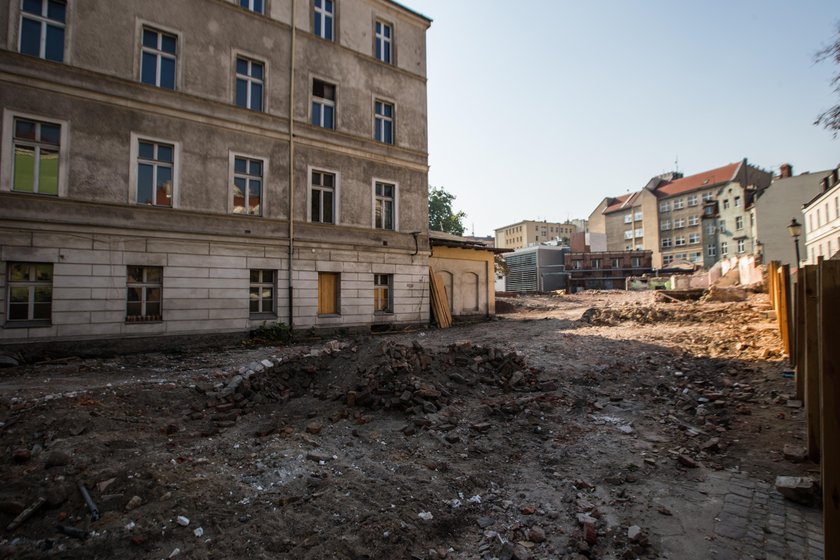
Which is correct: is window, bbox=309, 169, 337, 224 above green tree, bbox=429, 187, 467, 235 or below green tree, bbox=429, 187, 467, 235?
below

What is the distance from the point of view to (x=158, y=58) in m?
13.4

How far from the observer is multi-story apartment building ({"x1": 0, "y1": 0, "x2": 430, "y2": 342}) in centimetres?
1132

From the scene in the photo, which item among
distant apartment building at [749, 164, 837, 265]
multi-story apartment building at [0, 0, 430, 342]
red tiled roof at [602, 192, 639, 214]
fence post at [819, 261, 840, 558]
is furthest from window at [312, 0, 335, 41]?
red tiled roof at [602, 192, 639, 214]

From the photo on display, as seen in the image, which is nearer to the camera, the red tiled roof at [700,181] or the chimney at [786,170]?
the chimney at [786,170]

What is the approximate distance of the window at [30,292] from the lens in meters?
10.9

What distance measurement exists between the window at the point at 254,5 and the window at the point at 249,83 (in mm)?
1989

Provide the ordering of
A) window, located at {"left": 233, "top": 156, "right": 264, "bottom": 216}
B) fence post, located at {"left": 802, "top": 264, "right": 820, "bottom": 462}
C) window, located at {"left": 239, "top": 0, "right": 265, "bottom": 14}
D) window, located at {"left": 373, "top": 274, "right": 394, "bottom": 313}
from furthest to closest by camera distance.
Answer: window, located at {"left": 373, "top": 274, "right": 394, "bottom": 313} → window, located at {"left": 239, "top": 0, "right": 265, "bottom": 14} → window, located at {"left": 233, "top": 156, "right": 264, "bottom": 216} → fence post, located at {"left": 802, "top": 264, "right": 820, "bottom": 462}

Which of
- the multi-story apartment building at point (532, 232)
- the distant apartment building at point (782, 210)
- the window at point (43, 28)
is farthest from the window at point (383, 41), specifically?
the multi-story apartment building at point (532, 232)

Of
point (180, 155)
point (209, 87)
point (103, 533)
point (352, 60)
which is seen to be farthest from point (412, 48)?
point (103, 533)

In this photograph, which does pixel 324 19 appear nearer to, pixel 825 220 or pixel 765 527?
pixel 765 527

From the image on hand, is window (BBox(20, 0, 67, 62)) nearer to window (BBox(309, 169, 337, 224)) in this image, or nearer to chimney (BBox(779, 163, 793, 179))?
window (BBox(309, 169, 337, 224))

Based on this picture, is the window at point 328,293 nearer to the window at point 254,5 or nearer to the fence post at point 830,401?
the window at point 254,5

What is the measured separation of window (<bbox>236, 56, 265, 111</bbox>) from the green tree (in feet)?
103

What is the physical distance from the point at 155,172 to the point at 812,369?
52.8ft
